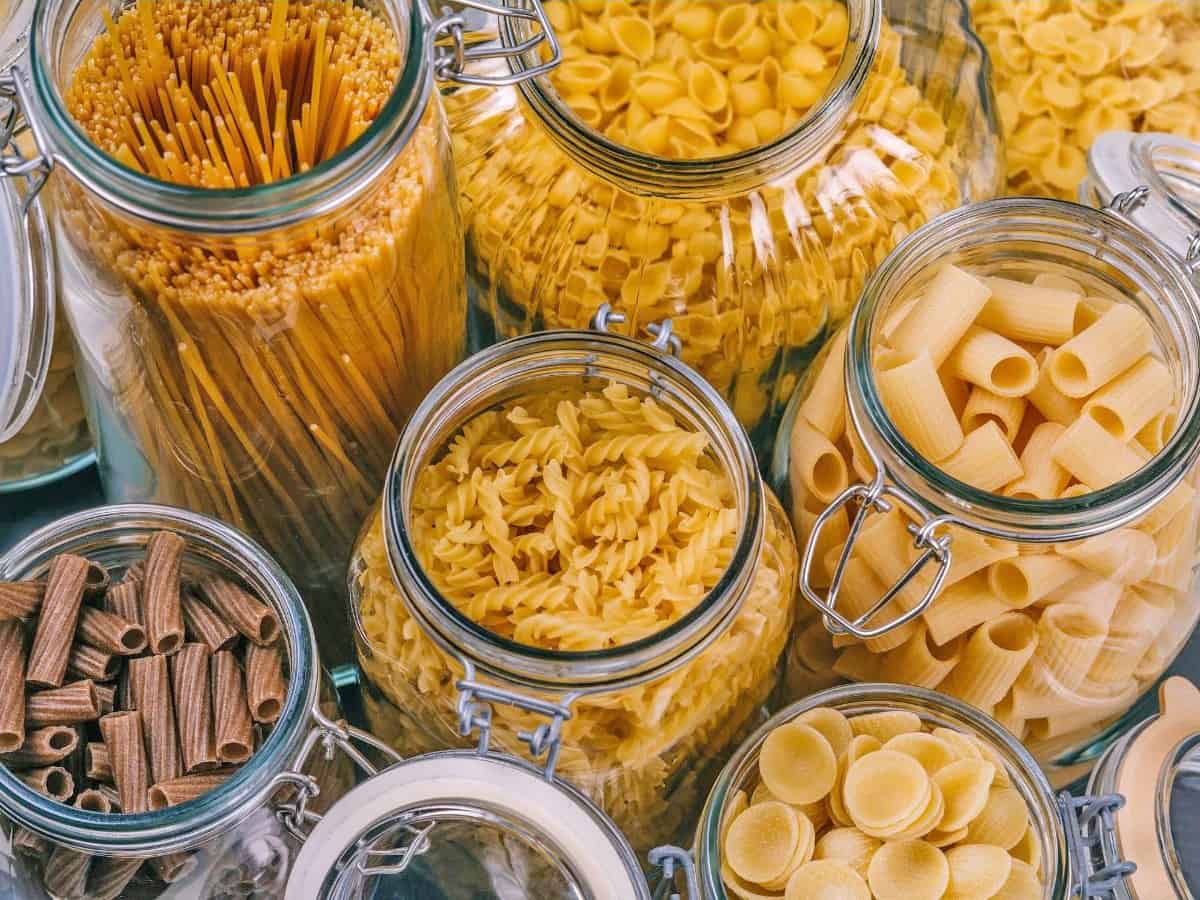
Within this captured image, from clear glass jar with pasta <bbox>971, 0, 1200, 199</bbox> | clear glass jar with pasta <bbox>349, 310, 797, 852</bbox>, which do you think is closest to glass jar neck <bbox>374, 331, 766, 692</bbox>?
clear glass jar with pasta <bbox>349, 310, 797, 852</bbox>

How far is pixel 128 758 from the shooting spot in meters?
0.64

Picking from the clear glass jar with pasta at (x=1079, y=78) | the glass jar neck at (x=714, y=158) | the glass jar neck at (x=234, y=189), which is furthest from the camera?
the clear glass jar with pasta at (x=1079, y=78)

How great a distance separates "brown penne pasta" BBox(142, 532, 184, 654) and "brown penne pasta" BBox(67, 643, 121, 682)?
0.8 inches

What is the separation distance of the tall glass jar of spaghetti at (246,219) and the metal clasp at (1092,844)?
1.26ft

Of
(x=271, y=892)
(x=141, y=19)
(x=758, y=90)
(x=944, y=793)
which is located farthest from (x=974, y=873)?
(x=141, y=19)

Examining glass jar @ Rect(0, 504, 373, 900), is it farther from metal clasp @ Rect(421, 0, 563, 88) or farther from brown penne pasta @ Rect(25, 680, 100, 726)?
metal clasp @ Rect(421, 0, 563, 88)

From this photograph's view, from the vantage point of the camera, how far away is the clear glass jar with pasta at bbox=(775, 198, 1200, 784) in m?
0.68

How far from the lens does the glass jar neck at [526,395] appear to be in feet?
2.02

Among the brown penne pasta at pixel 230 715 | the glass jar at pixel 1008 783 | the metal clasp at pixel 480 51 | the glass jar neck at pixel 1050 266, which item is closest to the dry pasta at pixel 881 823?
the glass jar at pixel 1008 783

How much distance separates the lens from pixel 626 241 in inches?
30.8

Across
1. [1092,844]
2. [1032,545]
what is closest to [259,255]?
[1032,545]

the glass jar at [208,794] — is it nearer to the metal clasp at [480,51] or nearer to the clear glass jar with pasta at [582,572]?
the clear glass jar with pasta at [582,572]

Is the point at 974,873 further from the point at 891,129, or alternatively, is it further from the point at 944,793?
the point at 891,129

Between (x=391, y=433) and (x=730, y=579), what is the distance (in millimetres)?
224
